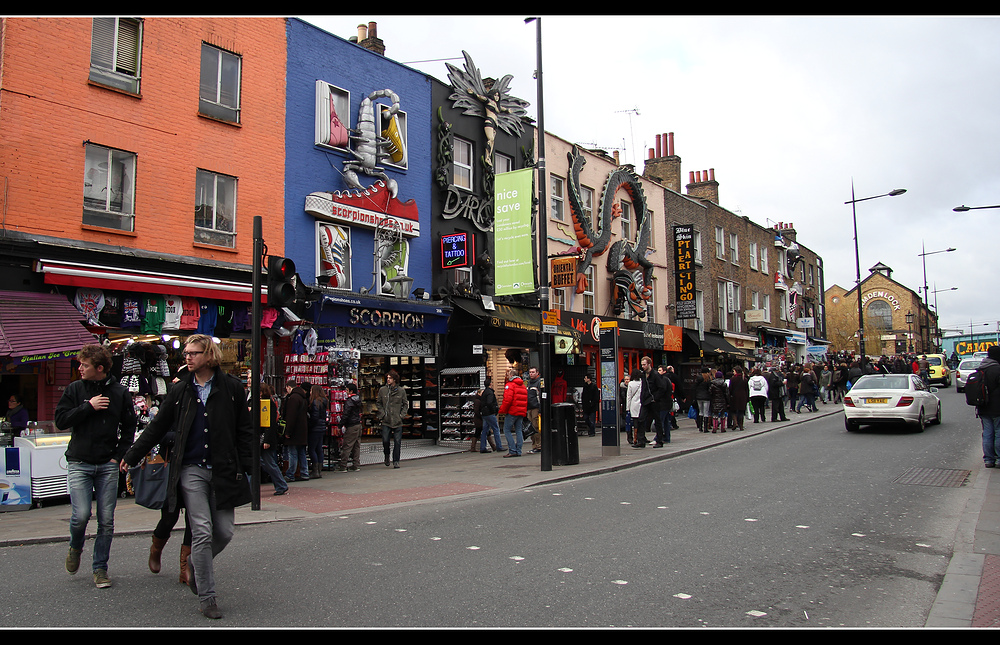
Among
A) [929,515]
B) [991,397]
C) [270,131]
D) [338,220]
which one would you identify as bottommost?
[929,515]

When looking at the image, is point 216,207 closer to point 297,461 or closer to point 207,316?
point 207,316

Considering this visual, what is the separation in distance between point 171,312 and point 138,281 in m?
0.91

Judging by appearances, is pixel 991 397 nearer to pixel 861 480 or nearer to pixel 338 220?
pixel 861 480

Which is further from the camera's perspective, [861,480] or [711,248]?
[711,248]

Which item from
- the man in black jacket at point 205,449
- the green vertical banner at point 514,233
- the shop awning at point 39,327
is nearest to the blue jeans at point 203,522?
the man in black jacket at point 205,449

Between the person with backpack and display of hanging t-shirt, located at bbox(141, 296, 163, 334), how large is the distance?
44.2 feet

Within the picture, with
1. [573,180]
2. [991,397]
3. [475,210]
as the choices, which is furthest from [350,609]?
[573,180]

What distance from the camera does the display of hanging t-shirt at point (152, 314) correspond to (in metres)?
12.4

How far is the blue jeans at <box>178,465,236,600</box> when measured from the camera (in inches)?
189

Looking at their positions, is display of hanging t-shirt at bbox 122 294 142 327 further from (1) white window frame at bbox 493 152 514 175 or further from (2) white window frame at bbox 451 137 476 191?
(1) white window frame at bbox 493 152 514 175

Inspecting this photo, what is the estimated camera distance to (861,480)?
34.2 ft
